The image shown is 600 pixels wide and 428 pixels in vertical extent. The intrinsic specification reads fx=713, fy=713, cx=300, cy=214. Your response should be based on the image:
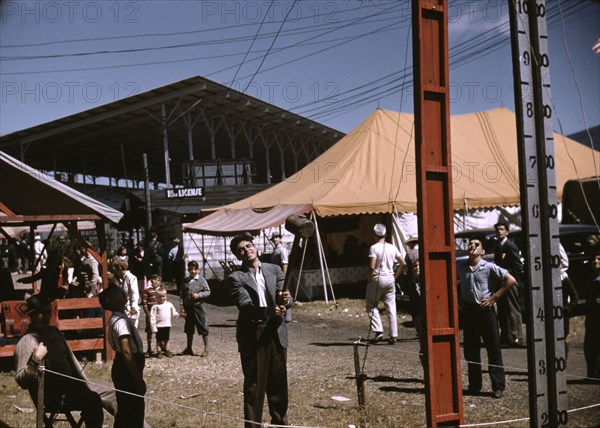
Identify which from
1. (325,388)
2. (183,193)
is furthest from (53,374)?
(183,193)

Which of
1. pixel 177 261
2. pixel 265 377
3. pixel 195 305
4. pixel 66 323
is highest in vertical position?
pixel 177 261

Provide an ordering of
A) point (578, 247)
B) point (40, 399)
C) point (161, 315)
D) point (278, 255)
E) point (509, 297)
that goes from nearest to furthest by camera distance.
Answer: point (40, 399) < point (509, 297) < point (161, 315) < point (578, 247) < point (278, 255)

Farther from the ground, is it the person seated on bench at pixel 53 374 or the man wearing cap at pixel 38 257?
the man wearing cap at pixel 38 257

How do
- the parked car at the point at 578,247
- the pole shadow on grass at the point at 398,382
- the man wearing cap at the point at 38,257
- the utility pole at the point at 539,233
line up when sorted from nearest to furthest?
the utility pole at the point at 539,233, the pole shadow on grass at the point at 398,382, the parked car at the point at 578,247, the man wearing cap at the point at 38,257

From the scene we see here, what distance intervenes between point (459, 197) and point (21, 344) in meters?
14.3

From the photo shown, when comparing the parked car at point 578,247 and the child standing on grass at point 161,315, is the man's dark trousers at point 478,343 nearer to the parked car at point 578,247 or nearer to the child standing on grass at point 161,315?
the parked car at point 578,247

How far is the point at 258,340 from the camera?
6.41m

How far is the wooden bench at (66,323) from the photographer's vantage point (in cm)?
1117

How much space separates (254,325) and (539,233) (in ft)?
8.75

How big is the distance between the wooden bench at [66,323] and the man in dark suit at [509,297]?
6.53m

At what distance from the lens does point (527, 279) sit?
16.6ft

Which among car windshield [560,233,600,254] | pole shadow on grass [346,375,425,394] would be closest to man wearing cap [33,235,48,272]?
pole shadow on grass [346,375,425,394]

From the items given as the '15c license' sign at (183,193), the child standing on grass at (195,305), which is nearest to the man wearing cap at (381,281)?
the child standing on grass at (195,305)

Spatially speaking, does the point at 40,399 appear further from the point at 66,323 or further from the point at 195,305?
the point at 195,305
